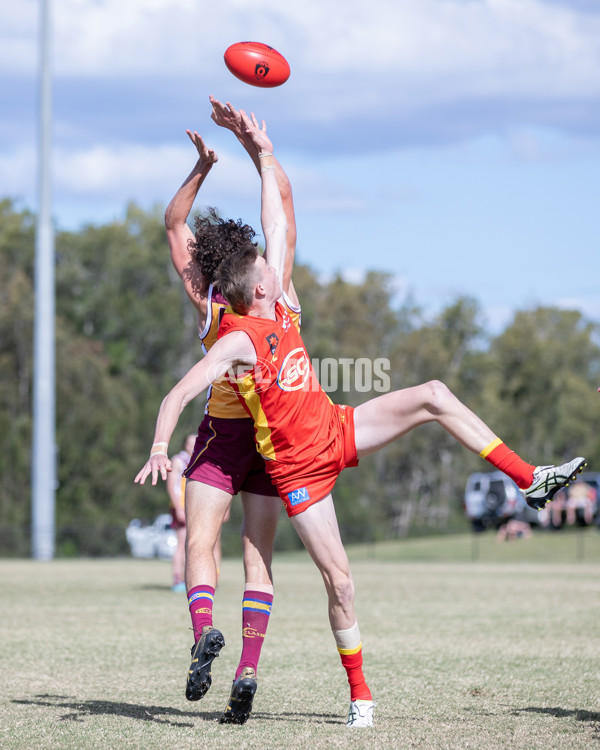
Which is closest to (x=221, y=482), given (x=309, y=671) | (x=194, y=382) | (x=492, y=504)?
(x=194, y=382)

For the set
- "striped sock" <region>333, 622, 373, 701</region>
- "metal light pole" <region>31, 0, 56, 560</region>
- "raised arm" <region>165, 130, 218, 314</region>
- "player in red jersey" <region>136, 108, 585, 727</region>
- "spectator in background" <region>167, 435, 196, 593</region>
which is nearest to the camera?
"player in red jersey" <region>136, 108, 585, 727</region>

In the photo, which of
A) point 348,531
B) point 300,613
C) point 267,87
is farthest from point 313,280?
point 267,87

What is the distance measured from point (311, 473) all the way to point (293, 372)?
0.51 metres

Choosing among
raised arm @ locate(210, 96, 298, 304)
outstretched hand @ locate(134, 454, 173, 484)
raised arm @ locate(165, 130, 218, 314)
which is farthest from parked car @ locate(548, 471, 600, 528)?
outstretched hand @ locate(134, 454, 173, 484)

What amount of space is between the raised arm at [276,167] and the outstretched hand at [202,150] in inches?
8.5

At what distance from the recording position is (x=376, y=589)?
615 inches

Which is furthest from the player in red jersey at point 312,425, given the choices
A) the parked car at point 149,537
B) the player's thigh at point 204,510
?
the parked car at point 149,537

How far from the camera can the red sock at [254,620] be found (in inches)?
216

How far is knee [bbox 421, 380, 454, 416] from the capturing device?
207 inches

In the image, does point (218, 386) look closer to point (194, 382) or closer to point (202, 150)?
point (194, 382)

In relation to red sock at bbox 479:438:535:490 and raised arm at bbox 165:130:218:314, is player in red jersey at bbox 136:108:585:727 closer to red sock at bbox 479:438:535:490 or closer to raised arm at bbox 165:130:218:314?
red sock at bbox 479:438:535:490

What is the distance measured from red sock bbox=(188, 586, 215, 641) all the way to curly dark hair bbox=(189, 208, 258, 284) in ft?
5.31

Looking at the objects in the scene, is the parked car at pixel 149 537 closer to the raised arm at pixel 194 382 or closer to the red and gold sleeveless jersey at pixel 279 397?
the red and gold sleeveless jersey at pixel 279 397

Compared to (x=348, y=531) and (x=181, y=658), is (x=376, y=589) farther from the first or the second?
(x=348, y=531)
